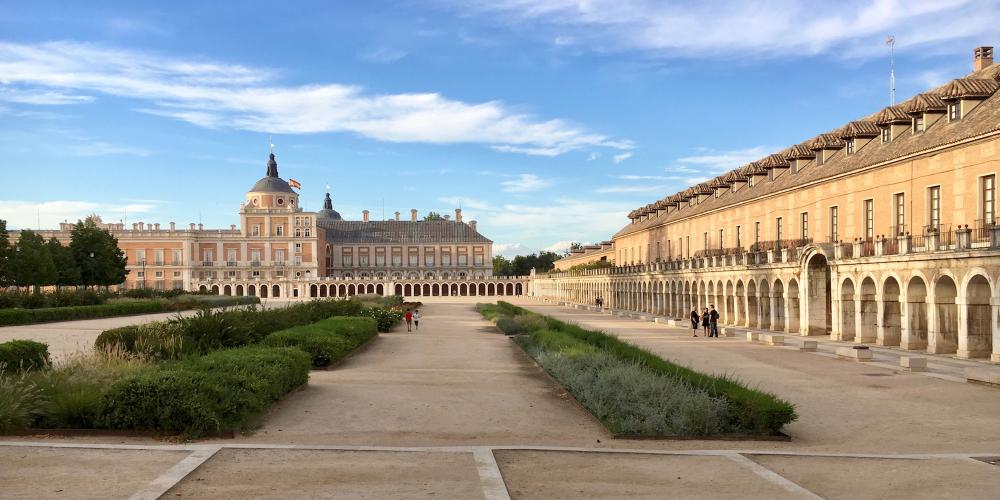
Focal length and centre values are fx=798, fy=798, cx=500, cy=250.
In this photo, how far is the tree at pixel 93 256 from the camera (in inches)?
3167

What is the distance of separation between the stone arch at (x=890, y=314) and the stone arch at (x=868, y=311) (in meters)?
1.07

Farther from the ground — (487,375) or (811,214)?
(811,214)

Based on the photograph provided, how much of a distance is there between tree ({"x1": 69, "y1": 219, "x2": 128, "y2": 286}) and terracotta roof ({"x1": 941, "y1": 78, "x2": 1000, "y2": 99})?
77240 mm

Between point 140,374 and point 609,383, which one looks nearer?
point 140,374

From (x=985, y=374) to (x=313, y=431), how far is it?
49.9ft

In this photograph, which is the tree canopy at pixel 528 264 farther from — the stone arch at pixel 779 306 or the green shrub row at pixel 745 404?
the green shrub row at pixel 745 404

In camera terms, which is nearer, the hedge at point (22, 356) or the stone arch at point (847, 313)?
the hedge at point (22, 356)

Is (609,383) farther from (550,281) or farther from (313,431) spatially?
(550,281)

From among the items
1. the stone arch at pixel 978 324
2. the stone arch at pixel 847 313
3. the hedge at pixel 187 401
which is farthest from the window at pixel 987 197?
the hedge at pixel 187 401

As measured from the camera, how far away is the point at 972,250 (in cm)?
2316

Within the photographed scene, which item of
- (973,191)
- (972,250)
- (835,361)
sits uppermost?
(973,191)

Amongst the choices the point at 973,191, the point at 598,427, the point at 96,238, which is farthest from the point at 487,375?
the point at 96,238

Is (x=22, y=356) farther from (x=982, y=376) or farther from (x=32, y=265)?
(x=32, y=265)

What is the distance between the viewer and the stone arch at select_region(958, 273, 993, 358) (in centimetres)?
2369
